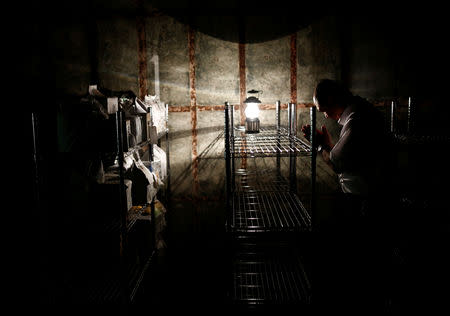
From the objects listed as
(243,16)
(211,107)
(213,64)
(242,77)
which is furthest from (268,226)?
(243,16)

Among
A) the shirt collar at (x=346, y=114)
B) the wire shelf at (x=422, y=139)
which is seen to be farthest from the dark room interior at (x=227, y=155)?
the shirt collar at (x=346, y=114)

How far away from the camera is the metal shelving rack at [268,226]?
8.05ft

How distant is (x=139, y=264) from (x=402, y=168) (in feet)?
10.1

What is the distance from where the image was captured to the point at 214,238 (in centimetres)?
460

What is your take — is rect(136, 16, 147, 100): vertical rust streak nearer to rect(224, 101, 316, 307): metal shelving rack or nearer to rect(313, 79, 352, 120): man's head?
rect(224, 101, 316, 307): metal shelving rack

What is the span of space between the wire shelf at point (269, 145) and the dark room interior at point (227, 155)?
0.08ft

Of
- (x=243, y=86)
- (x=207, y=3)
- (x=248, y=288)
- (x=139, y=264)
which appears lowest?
(x=248, y=288)

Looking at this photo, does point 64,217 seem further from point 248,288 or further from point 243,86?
point 243,86

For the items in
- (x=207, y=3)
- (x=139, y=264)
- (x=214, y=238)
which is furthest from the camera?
(x=214, y=238)

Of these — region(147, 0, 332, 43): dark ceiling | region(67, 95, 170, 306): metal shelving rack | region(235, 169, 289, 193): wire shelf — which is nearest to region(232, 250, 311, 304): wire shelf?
region(235, 169, 289, 193): wire shelf

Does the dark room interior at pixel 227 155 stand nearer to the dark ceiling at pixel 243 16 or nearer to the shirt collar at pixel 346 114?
the dark ceiling at pixel 243 16

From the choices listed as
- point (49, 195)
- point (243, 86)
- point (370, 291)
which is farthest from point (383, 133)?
point (49, 195)

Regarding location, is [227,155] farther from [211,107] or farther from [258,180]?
[258,180]

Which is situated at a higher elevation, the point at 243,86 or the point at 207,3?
the point at 207,3
